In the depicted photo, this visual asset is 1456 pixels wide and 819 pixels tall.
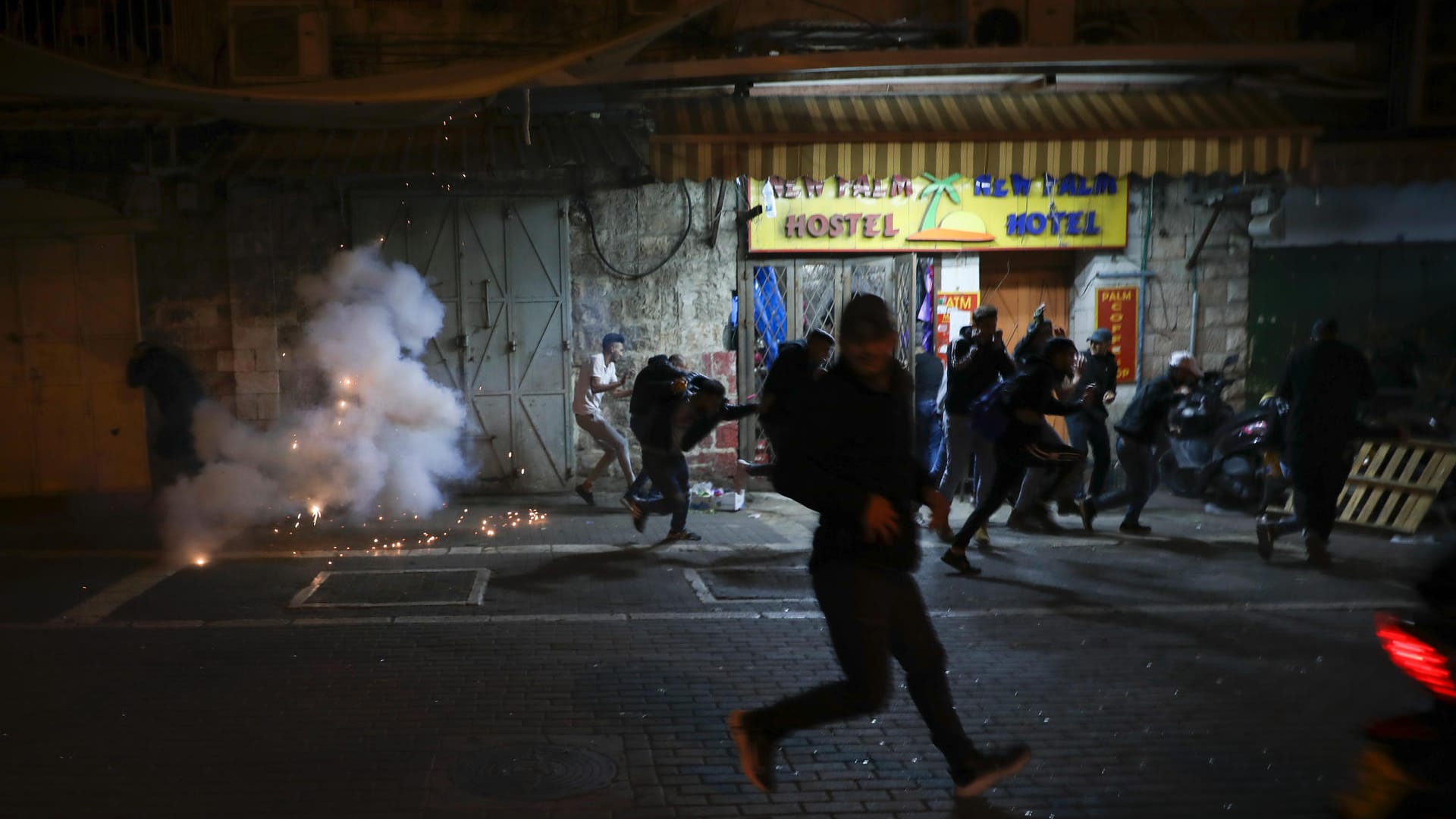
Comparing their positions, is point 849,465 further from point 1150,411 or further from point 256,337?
point 256,337

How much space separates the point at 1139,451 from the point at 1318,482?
1.77 metres

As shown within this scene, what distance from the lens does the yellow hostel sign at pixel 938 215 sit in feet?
38.6

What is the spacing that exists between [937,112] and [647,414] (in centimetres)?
399

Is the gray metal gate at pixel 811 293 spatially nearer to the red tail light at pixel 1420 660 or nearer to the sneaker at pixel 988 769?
the sneaker at pixel 988 769

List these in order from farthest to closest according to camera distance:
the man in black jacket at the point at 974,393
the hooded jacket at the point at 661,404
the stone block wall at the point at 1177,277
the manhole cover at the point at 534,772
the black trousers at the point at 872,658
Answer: the stone block wall at the point at 1177,277
the man in black jacket at the point at 974,393
the hooded jacket at the point at 661,404
the manhole cover at the point at 534,772
the black trousers at the point at 872,658

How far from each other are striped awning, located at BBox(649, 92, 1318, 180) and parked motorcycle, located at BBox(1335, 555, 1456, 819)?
7.24 metres

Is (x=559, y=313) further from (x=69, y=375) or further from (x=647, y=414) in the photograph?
(x=69, y=375)

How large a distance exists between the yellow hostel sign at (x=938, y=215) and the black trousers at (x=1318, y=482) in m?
4.53

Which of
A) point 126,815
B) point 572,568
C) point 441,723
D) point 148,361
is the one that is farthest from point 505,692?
point 148,361

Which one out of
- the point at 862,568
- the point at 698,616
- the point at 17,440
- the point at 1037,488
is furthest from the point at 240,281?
the point at 862,568

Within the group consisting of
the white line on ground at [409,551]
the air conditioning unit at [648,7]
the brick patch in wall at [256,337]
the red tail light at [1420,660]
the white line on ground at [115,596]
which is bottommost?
the white line on ground at [409,551]

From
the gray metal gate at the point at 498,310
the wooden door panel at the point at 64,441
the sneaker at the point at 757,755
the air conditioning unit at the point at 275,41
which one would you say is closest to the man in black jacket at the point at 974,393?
A: the gray metal gate at the point at 498,310

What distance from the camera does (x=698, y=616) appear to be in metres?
7.06

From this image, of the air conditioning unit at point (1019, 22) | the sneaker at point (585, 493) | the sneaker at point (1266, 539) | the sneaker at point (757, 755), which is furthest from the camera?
the sneaker at point (585, 493)
